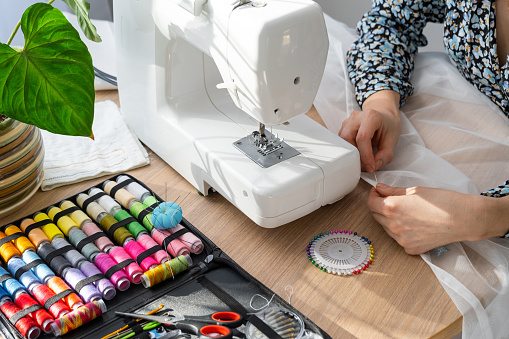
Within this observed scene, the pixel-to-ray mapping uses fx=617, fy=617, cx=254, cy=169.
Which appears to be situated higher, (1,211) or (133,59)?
(133,59)

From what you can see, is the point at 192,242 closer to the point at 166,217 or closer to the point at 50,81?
the point at 166,217

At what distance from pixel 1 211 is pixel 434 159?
86 centimetres

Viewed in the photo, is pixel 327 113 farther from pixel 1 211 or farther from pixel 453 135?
pixel 1 211

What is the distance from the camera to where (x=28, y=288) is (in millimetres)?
1003

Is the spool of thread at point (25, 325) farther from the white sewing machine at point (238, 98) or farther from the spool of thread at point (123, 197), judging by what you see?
the white sewing machine at point (238, 98)

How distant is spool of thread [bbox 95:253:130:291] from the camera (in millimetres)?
1013

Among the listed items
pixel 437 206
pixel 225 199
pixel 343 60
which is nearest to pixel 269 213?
pixel 225 199

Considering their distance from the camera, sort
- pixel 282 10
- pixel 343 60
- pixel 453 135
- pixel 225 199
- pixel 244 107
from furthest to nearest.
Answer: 1. pixel 343 60
2. pixel 453 135
3. pixel 225 199
4. pixel 244 107
5. pixel 282 10

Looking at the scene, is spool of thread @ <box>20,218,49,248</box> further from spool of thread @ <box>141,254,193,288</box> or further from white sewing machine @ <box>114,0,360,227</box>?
white sewing machine @ <box>114,0,360,227</box>

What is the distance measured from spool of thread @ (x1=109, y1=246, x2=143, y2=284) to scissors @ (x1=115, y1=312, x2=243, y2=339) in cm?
7

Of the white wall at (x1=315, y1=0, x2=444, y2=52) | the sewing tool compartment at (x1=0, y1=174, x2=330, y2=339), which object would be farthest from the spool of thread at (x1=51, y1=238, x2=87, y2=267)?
the white wall at (x1=315, y1=0, x2=444, y2=52)

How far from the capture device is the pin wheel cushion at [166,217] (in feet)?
3.61

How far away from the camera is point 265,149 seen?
1159 millimetres

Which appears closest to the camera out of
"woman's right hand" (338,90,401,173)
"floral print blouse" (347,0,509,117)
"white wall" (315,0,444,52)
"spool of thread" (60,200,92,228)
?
"spool of thread" (60,200,92,228)
